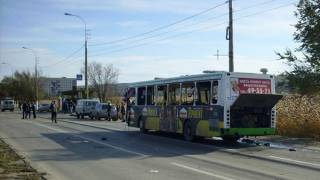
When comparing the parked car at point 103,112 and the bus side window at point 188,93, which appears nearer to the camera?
the bus side window at point 188,93

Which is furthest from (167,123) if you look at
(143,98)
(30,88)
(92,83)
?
(30,88)

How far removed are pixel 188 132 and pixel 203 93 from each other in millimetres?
2018

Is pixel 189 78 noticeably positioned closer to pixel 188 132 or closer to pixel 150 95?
pixel 188 132

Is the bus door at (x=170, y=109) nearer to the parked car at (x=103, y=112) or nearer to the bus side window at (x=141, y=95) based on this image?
the bus side window at (x=141, y=95)

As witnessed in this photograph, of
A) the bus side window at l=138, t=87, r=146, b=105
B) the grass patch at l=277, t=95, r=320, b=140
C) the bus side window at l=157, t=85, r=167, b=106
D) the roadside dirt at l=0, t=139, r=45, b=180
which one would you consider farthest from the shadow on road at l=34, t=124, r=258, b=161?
the grass patch at l=277, t=95, r=320, b=140

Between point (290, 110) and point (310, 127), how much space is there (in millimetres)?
4590

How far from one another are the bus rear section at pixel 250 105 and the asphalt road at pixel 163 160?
785 millimetres

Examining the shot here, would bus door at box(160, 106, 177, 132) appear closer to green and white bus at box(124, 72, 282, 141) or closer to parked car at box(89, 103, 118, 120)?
green and white bus at box(124, 72, 282, 141)

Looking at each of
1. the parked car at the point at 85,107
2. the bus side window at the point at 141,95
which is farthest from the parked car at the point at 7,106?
the bus side window at the point at 141,95

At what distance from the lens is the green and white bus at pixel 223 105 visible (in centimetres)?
2167

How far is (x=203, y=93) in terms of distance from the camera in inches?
905

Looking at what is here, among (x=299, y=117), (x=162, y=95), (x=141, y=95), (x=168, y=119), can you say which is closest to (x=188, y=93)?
(x=168, y=119)

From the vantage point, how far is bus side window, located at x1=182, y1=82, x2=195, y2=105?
23.9 meters

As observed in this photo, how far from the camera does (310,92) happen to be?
90.1ft
